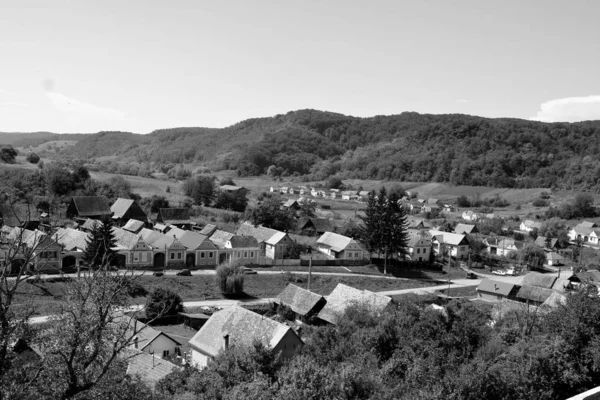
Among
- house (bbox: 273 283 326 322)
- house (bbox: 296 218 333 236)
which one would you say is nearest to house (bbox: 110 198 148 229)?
house (bbox: 296 218 333 236)

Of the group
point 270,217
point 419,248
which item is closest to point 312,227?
point 270,217

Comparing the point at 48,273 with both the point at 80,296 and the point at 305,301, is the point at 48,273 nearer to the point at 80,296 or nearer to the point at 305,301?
the point at 305,301

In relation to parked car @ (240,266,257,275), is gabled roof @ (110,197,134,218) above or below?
above

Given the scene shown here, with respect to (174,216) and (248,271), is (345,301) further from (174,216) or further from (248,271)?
Answer: (174,216)

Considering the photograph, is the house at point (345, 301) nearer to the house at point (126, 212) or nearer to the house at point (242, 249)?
the house at point (242, 249)

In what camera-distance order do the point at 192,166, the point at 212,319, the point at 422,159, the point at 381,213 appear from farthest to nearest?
the point at 192,166 → the point at 422,159 → the point at 381,213 → the point at 212,319

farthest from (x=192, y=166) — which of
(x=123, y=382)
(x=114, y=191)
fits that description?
(x=123, y=382)

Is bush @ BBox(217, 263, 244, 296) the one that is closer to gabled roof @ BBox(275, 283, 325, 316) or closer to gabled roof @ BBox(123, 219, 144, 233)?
gabled roof @ BBox(275, 283, 325, 316)

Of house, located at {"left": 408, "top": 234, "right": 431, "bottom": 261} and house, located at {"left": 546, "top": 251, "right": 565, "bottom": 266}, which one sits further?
house, located at {"left": 546, "top": 251, "right": 565, "bottom": 266}
